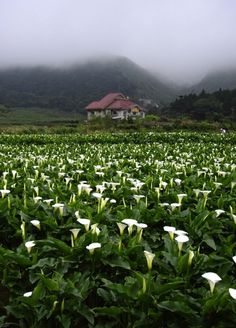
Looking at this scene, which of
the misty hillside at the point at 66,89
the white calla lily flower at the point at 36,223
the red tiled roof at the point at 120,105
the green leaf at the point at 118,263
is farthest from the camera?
the misty hillside at the point at 66,89

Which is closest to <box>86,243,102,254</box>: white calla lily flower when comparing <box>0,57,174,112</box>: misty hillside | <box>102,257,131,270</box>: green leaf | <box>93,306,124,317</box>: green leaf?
<box>102,257,131,270</box>: green leaf

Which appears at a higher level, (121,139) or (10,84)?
(10,84)

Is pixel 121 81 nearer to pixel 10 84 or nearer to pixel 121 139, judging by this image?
pixel 10 84

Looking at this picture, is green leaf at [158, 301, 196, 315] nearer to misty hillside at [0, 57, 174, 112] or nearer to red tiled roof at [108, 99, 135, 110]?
red tiled roof at [108, 99, 135, 110]

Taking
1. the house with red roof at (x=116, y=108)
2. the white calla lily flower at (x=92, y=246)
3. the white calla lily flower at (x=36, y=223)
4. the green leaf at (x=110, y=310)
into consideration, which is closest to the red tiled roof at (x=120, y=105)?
the house with red roof at (x=116, y=108)

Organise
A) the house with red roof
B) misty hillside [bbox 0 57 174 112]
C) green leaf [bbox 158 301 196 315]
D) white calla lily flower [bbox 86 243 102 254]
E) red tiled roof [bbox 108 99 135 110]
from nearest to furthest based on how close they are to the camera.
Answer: green leaf [bbox 158 301 196 315] < white calla lily flower [bbox 86 243 102 254] < red tiled roof [bbox 108 99 135 110] < the house with red roof < misty hillside [bbox 0 57 174 112]

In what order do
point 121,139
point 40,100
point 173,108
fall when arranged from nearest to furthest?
point 121,139 → point 173,108 → point 40,100

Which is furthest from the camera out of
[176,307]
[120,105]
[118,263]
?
[120,105]

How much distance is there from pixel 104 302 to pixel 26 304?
54 cm

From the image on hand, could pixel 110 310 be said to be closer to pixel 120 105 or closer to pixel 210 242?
pixel 210 242

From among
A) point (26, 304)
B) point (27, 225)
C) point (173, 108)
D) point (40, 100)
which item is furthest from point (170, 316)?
point (40, 100)

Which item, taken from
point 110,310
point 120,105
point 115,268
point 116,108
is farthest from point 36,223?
point 120,105

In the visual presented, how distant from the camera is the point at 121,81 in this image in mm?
172250

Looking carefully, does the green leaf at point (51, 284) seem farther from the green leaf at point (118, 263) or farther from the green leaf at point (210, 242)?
the green leaf at point (210, 242)
